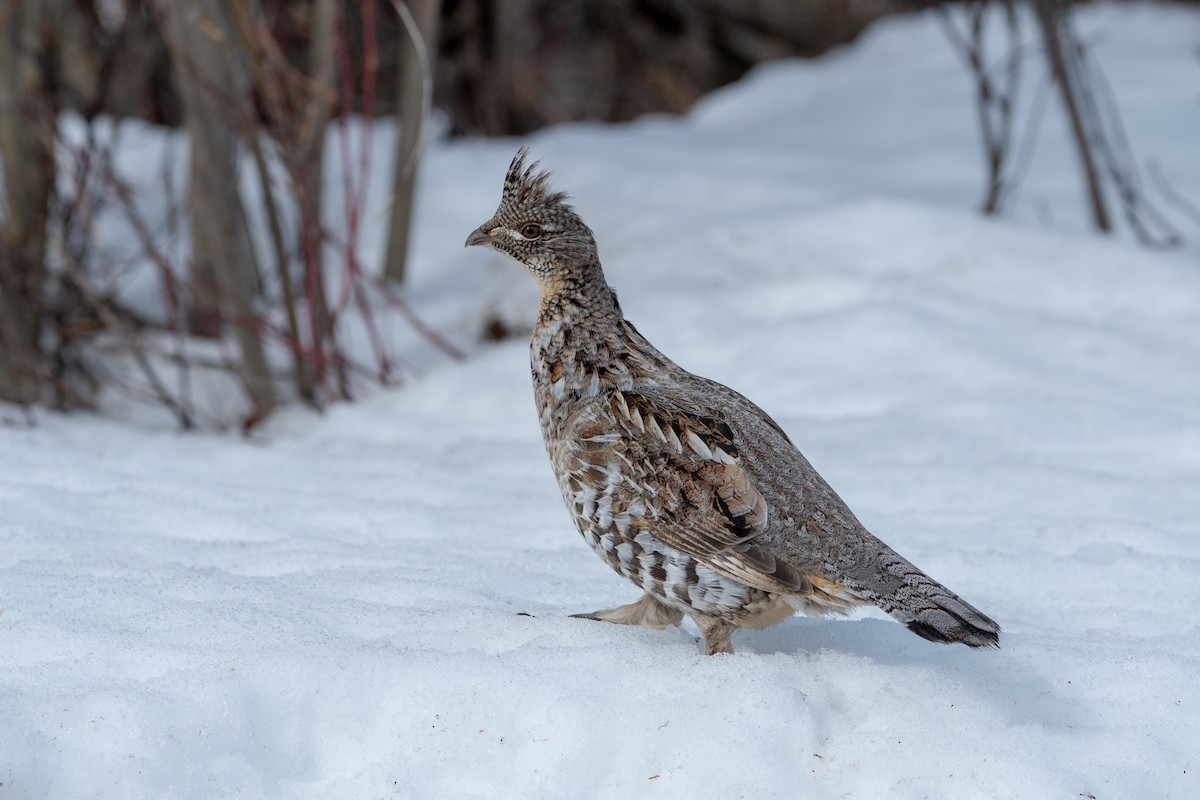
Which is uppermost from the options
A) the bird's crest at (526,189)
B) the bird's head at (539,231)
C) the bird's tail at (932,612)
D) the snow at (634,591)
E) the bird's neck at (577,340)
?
the bird's crest at (526,189)

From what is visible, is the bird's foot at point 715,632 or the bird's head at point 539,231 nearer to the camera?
the bird's foot at point 715,632

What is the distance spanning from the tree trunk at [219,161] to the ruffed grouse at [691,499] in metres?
2.36

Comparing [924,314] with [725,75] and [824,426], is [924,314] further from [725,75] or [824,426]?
[725,75]

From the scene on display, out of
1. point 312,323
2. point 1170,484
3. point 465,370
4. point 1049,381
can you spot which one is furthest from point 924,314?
point 312,323

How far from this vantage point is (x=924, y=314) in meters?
5.82

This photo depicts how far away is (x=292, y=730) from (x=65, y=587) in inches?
36.3

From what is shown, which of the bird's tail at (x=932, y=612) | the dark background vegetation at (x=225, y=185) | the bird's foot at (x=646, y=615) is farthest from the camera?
the dark background vegetation at (x=225, y=185)

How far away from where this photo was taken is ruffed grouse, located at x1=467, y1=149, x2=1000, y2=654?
2.76 m

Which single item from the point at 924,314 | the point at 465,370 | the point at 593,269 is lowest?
the point at 465,370

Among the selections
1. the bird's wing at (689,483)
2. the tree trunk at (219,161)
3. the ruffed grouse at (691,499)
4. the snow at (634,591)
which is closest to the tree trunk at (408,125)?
the snow at (634,591)

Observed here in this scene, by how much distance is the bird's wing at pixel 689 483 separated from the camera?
2.79m

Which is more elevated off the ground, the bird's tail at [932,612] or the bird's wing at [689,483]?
the bird's wing at [689,483]

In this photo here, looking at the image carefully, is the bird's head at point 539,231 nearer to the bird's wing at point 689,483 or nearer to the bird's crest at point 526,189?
the bird's crest at point 526,189

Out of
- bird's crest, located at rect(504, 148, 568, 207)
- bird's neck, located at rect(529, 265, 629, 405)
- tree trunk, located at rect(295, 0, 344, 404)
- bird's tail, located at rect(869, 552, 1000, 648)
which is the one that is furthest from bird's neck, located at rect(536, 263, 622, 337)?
tree trunk, located at rect(295, 0, 344, 404)
